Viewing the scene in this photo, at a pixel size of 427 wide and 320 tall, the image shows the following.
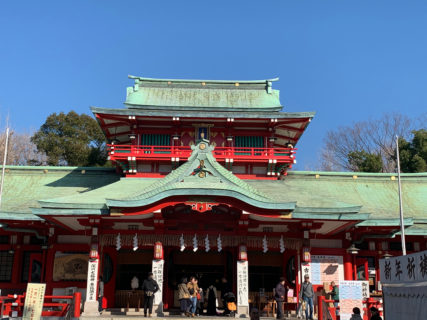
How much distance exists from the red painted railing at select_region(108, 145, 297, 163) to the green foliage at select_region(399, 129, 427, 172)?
2043 centimetres

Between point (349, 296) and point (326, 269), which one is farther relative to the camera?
point (326, 269)

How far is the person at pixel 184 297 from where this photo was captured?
19.1 m

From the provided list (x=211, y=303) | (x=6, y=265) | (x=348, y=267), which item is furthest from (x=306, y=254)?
(x=6, y=265)

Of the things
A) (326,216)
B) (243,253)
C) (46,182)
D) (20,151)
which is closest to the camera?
(326,216)

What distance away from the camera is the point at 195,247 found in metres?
21.2

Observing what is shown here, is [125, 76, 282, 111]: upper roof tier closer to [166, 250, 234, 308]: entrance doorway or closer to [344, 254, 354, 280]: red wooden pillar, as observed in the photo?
[166, 250, 234, 308]: entrance doorway

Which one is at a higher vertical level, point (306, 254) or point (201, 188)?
point (201, 188)

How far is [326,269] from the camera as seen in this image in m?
23.1

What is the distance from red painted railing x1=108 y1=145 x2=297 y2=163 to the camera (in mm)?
26469

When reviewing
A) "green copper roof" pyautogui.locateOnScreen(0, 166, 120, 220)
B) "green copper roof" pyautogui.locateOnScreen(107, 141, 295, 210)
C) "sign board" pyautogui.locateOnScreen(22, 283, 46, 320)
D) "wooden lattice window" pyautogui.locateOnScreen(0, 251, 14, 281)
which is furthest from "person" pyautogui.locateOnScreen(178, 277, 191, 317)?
"wooden lattice window" pyautogui.locateOnScreen(0, 251, 14, 281)

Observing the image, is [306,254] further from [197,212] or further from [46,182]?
[46,182]

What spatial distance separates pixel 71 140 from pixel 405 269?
142 feet

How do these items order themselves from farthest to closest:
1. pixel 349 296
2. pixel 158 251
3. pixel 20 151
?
pixel 20 151
pixel 158 251
pixel 349 296

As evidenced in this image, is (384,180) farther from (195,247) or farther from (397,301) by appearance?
(397,301)
